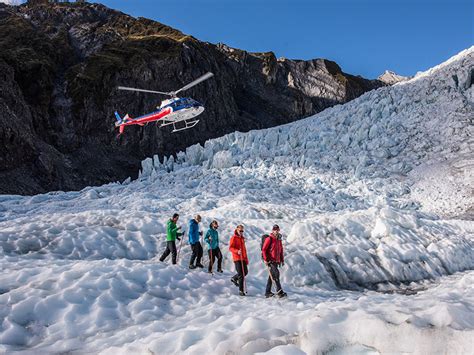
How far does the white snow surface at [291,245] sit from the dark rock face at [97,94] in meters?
14.3

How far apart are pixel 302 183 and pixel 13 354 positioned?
27.5 metres

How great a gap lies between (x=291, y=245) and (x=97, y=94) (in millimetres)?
51517

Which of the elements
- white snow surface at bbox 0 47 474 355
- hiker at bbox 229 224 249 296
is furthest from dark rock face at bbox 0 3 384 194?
Answer: hiker at bbox 229 224 249 296

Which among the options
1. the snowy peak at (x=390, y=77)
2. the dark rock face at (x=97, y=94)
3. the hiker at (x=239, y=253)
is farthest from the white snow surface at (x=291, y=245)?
the snowy peak at (x=390, y=77)

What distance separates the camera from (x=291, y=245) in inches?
599

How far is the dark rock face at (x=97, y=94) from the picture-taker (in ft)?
147

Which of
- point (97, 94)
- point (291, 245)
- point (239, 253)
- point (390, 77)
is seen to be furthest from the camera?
point (390, 77)

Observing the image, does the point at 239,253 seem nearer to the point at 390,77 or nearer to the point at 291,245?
the point at 291,245

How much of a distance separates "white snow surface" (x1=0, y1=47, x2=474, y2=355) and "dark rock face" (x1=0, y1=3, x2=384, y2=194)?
561 inches

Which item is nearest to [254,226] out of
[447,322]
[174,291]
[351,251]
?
[351,251]

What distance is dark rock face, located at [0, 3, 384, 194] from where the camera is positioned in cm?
4494

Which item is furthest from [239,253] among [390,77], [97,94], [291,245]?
[390,77]

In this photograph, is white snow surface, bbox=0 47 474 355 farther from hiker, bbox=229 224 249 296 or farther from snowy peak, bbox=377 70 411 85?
snowy peak, bbox=377 70 411 85

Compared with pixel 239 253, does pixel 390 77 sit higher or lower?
higher
